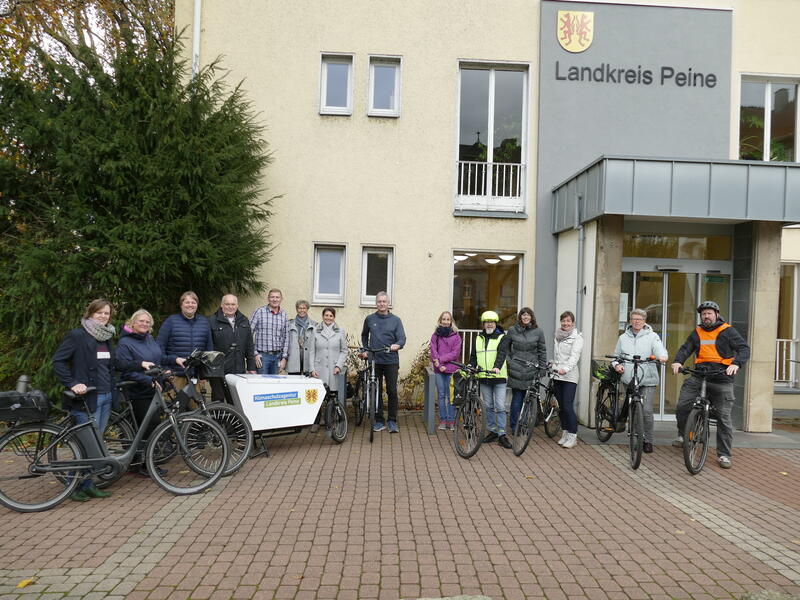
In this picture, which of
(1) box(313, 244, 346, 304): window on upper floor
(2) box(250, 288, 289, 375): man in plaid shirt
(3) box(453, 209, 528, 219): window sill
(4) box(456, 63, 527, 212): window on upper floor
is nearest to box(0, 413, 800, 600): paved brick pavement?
(2) box(250, 288, 289, 375): man in plaid shirt

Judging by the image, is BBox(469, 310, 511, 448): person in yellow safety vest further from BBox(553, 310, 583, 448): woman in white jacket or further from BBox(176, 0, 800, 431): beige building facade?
BBox(176, 0, 800, 431): beige building facade

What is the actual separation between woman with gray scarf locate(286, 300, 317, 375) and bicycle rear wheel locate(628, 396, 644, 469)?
13.8 feet

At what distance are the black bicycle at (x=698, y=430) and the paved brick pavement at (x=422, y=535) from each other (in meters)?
0.16

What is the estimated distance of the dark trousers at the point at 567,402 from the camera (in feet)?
24.6

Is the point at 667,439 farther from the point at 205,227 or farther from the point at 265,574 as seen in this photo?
the point at 205,227

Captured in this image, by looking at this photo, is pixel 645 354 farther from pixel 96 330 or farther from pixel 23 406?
pixel 23 406

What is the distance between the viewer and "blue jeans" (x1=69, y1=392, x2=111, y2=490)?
5.17m

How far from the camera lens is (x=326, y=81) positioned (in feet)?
34.3

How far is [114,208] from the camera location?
8.10 m

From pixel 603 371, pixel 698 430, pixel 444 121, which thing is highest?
pixel 444 121

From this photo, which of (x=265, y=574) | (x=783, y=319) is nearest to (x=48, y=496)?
(x=265, y=574)

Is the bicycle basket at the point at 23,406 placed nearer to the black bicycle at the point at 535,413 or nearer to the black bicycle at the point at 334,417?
the black bicycle at the point at 334,417

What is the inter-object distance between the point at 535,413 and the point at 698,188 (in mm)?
3882

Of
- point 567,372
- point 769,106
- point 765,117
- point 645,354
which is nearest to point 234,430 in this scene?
point 567,372
